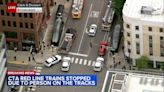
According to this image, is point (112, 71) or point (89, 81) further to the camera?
point (112, 71)

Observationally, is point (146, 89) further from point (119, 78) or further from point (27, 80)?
point (27, 80)

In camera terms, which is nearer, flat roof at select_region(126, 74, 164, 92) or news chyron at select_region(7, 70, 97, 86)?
news chyron at select_region(7, 70, 97, 86)

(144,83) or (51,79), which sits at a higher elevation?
(51,79)

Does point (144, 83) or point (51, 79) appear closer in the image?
point (51, 79)

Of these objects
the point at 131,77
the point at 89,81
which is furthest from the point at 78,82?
the point at 131,77

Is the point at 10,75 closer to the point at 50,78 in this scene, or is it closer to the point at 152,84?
the point at 50,78

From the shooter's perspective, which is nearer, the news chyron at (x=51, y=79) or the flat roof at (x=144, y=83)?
the news chyron at (x=51, y=79)
